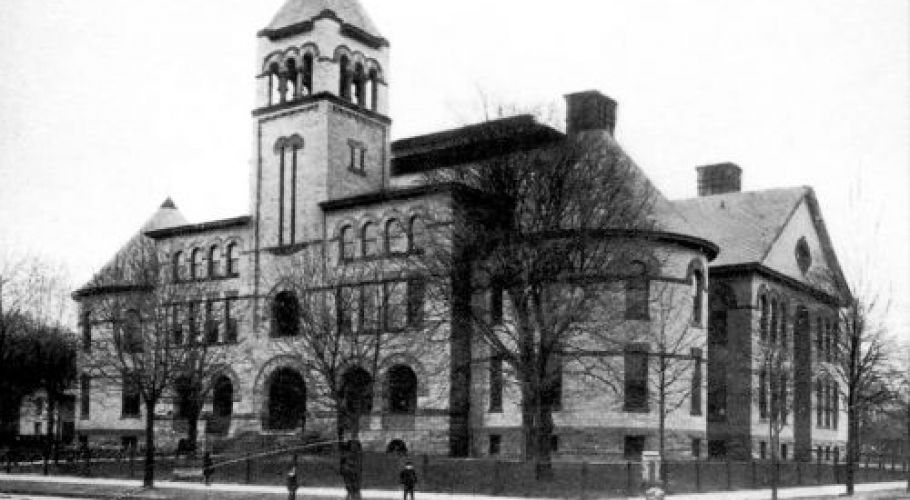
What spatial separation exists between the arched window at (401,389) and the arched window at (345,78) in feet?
44.9

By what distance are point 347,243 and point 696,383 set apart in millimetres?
16756

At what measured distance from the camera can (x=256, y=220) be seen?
52.4 metres

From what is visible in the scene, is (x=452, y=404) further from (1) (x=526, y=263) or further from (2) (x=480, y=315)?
(1) (x=526, y=263)

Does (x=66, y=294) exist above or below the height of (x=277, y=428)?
above

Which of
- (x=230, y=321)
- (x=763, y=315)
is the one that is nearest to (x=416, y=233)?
(x=230, y=321)

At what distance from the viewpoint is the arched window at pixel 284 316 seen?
51.1 m

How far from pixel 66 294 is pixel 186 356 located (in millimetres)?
40451

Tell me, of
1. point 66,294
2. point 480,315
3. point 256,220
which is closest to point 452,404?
point 480,315

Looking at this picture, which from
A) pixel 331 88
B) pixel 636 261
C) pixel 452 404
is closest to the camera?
pixel 636 261

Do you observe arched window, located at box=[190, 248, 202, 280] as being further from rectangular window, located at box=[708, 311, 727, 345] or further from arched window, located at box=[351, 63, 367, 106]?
rectangular window, located at box=[708, 311, 727, 345]

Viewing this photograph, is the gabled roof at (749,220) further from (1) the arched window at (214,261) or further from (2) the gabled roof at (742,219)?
(1) the arched window at (214,261)

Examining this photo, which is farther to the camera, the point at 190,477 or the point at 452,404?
the point at 452,404

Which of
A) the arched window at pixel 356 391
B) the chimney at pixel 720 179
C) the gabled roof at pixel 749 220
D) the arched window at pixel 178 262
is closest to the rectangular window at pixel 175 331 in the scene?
the arched window at pixel 356 391

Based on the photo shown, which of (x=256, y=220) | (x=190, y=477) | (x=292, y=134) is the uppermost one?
(x=292, y=134)
